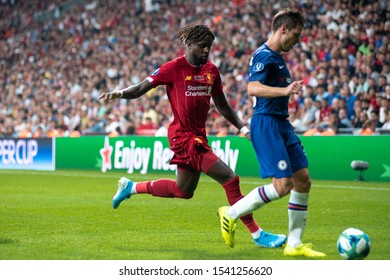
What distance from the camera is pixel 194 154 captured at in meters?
8.24

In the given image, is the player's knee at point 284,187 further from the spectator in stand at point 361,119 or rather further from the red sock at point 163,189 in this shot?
the spectator in stand at point 361,119

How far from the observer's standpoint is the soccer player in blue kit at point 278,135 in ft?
24.0

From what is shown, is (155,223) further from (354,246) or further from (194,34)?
(354,246)

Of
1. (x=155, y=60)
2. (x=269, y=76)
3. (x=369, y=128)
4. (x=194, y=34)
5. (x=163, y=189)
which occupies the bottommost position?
(x=369, y=128)

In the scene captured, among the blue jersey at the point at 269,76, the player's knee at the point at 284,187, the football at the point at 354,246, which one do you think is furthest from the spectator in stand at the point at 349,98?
the football at the point at 354,246

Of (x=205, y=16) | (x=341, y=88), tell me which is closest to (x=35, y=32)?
(x=205, y=16)

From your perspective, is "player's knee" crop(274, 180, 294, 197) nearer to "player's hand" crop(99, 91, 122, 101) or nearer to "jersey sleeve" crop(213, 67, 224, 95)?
"jersey sleeve" crop(213, 67, 224, 95)

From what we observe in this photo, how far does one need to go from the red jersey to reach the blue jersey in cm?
93

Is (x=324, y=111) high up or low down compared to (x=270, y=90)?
down

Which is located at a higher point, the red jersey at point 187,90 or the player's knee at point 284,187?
the red jersey at point 187,90

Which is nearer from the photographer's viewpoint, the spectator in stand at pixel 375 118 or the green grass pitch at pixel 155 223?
the green grass pitch at pixel 155 223

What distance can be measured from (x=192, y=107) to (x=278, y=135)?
4.20 ft

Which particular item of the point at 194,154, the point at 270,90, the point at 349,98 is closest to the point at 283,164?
the point at 270,90

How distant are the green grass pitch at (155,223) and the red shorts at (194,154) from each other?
34.5 inches
